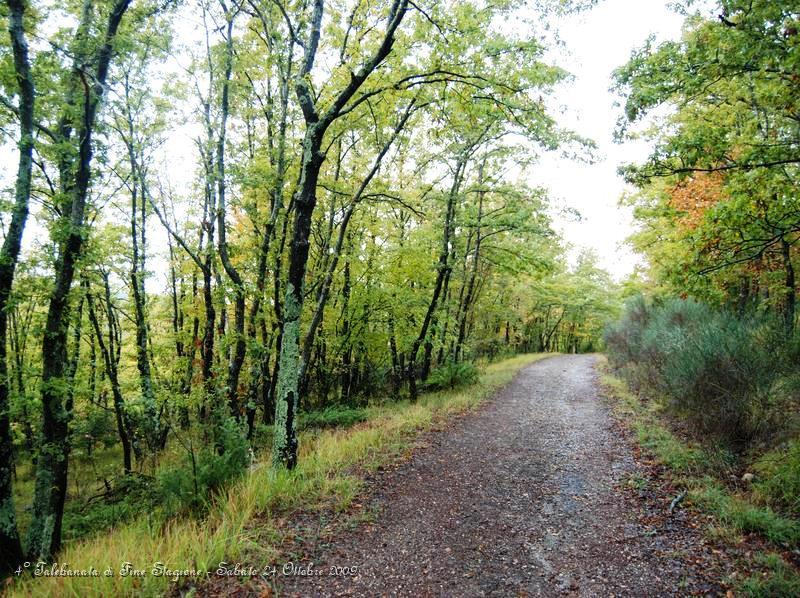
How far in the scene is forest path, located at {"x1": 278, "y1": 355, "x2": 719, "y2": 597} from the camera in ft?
11.2

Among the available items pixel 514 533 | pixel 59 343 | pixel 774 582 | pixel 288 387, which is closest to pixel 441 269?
pixel 288 387

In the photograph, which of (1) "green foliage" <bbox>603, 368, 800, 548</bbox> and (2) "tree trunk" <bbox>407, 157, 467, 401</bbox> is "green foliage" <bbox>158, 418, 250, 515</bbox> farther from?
(2) "tree trunk" <bbox>407, 157, 467, 401</bbox>

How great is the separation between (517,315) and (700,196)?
59.7ft

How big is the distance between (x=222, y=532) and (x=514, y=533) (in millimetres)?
3161

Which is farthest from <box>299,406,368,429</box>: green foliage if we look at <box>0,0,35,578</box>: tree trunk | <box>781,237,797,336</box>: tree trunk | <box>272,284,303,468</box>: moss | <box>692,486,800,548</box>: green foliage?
<box>781,237,797,336</box>: tree trunk

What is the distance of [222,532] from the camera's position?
150 inches

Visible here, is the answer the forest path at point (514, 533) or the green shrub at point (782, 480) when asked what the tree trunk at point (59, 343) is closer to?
the forest path at point (514, 533)

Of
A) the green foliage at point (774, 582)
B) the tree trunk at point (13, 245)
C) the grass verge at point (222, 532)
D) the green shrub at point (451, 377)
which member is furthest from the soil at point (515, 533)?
the green shrub at point (451, 377)

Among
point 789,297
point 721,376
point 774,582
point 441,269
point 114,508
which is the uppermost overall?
point 441,269

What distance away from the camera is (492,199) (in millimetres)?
14133

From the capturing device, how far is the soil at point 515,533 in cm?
341

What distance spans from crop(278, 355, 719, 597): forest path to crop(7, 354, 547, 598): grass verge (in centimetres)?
55

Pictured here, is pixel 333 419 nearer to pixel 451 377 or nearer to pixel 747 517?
pixel 451 377

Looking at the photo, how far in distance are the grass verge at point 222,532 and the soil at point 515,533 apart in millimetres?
419
